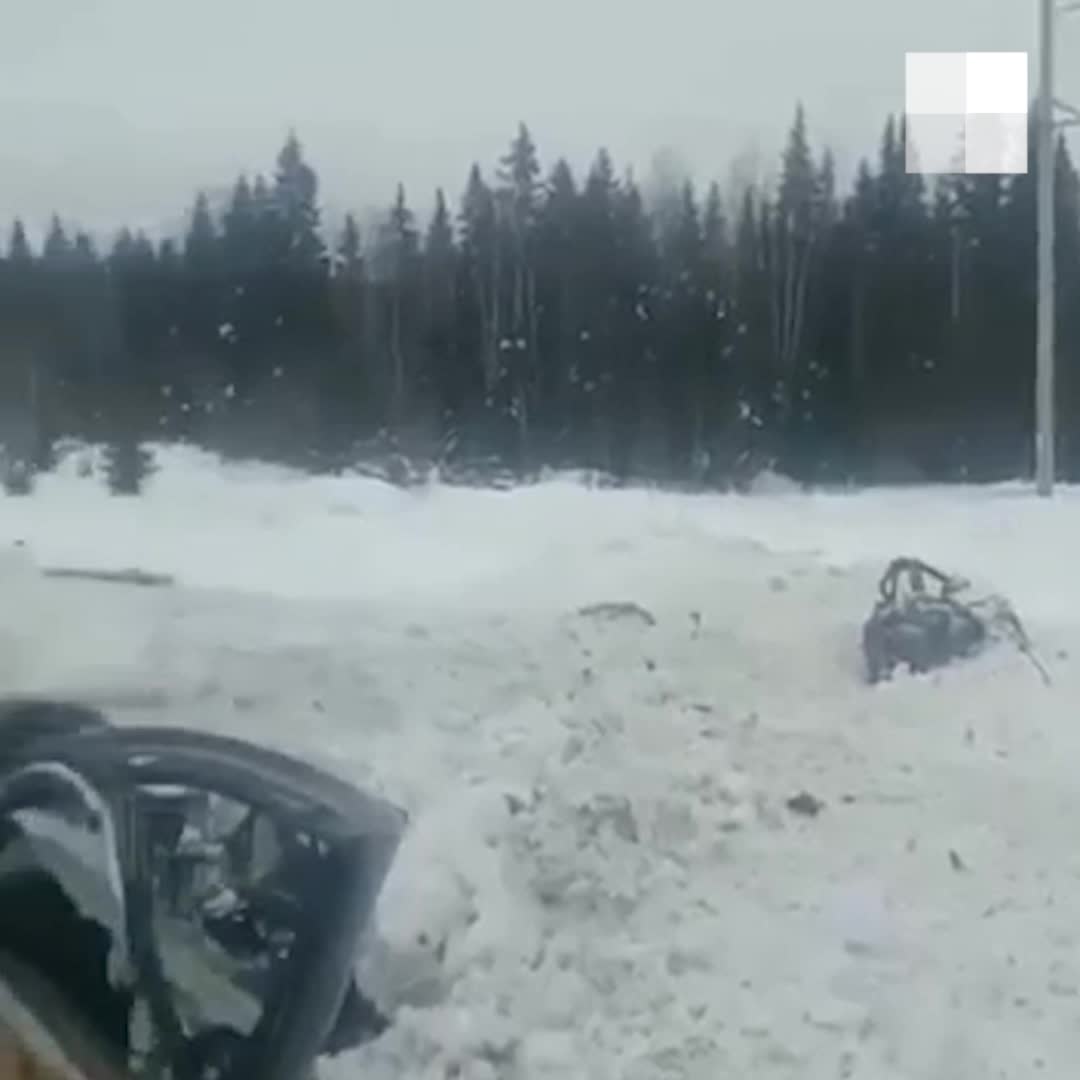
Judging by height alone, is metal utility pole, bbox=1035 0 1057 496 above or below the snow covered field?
above

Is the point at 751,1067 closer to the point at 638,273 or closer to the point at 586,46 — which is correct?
the point at 638,273

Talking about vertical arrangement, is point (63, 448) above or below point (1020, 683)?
above

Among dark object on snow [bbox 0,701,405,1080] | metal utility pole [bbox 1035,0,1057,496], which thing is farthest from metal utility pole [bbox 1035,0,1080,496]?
dark object on snow [bbox 0,701,405,1080]

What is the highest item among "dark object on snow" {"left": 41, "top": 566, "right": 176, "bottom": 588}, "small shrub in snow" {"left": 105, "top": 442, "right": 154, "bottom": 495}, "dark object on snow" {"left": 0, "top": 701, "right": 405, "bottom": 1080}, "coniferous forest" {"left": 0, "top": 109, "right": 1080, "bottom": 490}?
"coniferous forest" {"left": 0, "top": 109, "right": 1080, "bottom": 490}

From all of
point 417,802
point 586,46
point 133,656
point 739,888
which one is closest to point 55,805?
point 133,656

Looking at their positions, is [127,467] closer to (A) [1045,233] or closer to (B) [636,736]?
(B) [636,736]

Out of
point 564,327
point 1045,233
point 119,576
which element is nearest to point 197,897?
point 119,576

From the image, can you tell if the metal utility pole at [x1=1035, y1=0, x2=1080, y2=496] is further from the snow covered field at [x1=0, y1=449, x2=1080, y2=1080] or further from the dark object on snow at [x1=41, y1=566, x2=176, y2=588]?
the dark object on snow at [x1=41, y1=566, x2=176, y2=588]
